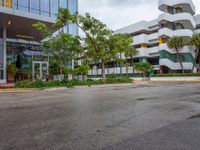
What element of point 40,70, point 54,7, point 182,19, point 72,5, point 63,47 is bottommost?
point 40,70

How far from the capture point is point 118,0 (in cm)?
3100

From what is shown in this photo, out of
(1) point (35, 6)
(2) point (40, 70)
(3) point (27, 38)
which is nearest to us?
(1) point (35, 6)

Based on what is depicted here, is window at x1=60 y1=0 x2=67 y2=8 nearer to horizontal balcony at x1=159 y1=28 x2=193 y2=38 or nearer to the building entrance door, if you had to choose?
the building entrance door

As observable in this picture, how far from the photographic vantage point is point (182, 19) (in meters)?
46.7

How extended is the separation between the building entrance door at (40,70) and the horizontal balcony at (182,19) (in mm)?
28330

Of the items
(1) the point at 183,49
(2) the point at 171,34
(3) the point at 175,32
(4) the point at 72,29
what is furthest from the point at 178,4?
(4) the point at 72,29

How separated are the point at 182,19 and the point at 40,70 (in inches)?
1242

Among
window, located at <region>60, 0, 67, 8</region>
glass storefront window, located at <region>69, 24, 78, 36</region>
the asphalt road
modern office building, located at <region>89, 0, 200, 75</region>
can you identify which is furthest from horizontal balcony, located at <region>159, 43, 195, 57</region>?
the asphalt road

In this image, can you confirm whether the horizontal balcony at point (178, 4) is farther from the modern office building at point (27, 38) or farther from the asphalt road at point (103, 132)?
the asphalt road at point (103, 132)

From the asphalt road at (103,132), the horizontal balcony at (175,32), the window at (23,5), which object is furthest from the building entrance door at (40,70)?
the asphalt road at (103,132)

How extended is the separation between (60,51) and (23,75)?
8064 millimetres

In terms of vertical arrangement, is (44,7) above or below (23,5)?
above

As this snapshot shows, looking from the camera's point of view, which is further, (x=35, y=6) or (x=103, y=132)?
(x=35, y=6)

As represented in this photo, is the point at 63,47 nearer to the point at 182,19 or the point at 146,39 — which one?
the point at 182,19
